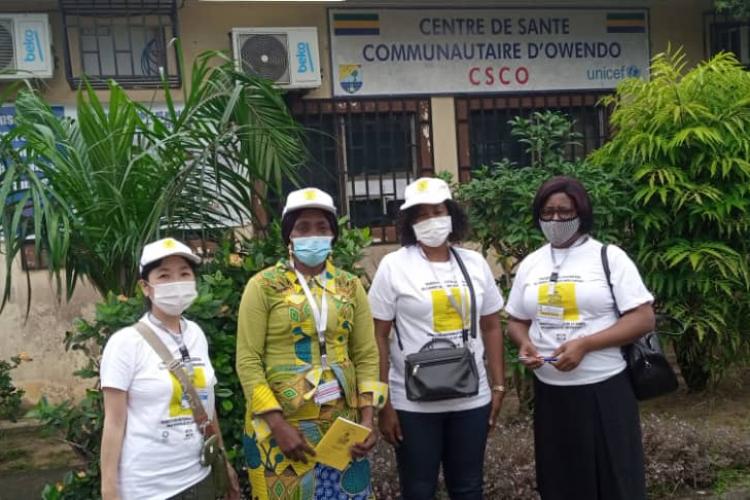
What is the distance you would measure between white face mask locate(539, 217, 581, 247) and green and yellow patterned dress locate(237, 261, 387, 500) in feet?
2.73

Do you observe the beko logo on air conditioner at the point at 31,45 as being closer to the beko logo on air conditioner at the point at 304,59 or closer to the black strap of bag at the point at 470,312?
the beko logo on air conditioner at the point at 304,59

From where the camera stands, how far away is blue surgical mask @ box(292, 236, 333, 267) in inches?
121

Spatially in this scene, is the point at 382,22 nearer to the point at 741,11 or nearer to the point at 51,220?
the point at 741,11

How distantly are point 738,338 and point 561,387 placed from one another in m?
2.86

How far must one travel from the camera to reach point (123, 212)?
12.2 ft

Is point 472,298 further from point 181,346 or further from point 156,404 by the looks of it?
point 156,404

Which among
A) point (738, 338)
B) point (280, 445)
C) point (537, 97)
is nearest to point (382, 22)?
point (537, 97)

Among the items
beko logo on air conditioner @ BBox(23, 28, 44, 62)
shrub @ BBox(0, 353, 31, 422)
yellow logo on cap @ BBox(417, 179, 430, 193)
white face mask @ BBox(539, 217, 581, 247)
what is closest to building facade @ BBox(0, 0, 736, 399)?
beko logo on air conditioner @ BBox(23, 28, 44, 62)

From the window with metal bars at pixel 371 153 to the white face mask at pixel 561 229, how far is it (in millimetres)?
3870

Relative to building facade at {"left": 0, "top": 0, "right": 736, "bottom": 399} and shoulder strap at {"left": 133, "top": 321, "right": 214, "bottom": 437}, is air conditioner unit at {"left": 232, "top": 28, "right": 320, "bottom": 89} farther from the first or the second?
shoulder strap at {"left": 133, "top": 321, "right": 214, "bottom": 437}

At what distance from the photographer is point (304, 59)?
22.6 ft

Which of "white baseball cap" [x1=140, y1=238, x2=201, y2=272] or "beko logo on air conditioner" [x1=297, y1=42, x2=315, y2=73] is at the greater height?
"beko logo on air conditioner" [x1=297, y1=42, x2=315, y2=73]

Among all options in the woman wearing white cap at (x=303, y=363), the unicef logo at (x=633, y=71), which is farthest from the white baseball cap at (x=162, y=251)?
the unicef logo at (x=633, y=71)

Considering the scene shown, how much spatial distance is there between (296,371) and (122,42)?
469cm
